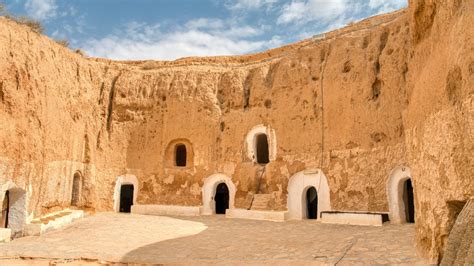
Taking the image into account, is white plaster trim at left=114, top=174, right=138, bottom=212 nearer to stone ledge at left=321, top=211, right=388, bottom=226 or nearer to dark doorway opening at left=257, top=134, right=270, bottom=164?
dark doorway opening at left=257, top=134, right=270, bottom=164

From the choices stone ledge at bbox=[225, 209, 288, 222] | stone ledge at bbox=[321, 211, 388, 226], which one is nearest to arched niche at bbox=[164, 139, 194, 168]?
stone ledge at bbox=[225, 209, 288, 222]

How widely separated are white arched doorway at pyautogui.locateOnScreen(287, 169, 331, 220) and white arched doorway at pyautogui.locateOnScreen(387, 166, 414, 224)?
2318mm

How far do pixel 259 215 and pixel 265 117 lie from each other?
426 cm

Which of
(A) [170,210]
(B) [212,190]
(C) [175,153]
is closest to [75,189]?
(A) [170,210]

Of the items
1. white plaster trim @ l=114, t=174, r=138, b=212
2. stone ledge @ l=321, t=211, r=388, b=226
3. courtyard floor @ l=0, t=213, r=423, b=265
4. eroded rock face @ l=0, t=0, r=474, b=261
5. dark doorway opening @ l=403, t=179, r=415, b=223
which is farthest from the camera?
white plaster trim @ l=114, t=174, r=138, b=212

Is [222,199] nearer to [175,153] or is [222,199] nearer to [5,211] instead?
[175,153]

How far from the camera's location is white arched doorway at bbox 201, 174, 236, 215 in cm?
1617

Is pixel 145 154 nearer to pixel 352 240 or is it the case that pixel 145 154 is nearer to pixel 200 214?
pixel 200 214

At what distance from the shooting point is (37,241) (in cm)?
977

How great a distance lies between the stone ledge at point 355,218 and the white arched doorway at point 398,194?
0.37 m

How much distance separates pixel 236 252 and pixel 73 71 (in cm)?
1092

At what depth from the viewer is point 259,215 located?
45.2 ft

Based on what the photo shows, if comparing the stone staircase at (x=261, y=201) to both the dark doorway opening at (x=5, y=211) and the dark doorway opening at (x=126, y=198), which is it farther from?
the dark doorway opening at (x=5, y=211)

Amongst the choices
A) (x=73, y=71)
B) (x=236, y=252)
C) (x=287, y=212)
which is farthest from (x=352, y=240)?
(x=73, y=71)
